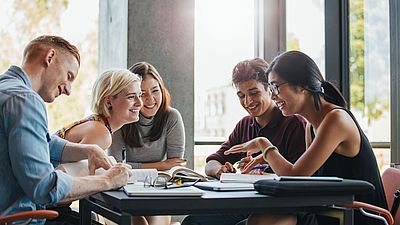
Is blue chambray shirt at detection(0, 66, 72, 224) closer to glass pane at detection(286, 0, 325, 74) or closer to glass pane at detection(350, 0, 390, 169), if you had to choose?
glass pane at detection(350, 0, 390, 169)

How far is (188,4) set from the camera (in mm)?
4559

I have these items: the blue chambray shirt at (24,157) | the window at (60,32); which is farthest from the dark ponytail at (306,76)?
the window at (60,32)

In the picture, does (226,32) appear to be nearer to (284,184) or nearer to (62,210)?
(62,210)

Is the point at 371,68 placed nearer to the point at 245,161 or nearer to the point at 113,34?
the point at 245,161

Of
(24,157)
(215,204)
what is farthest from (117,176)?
(215,204)

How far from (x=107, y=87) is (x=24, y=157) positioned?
4.06 feet

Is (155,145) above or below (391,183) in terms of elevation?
above

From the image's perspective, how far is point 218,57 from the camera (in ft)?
17.0

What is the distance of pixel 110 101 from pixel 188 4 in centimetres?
163

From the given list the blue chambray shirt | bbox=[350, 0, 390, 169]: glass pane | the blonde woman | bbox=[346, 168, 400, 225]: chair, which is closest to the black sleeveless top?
bbox=[346, 168, 400, 225]: chair

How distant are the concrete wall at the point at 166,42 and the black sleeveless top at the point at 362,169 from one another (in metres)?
1.98

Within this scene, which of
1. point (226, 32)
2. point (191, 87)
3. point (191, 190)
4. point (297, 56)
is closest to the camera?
point (191, 190)

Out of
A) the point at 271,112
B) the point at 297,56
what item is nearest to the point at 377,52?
the point at 271,112

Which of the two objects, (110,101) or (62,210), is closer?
(62,210)
